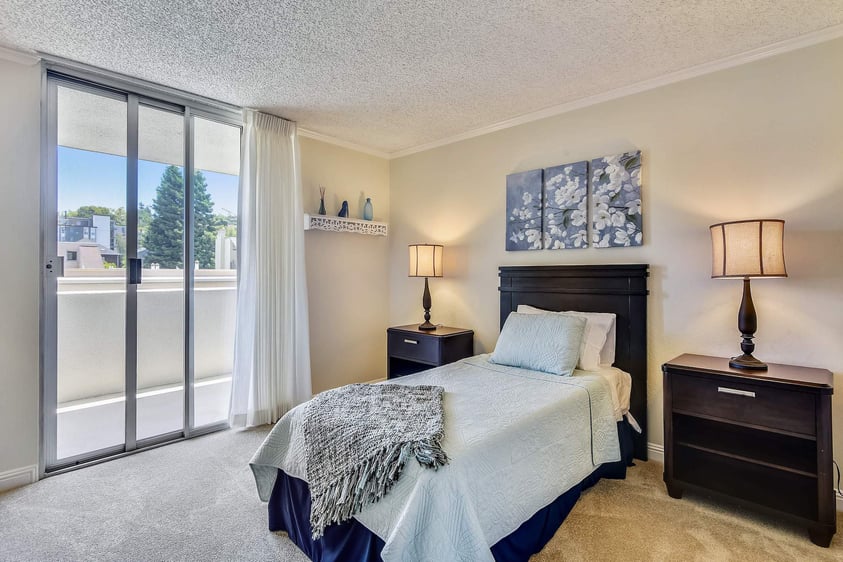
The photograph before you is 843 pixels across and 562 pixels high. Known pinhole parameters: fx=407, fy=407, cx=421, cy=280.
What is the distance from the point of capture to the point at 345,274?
13.4 feet

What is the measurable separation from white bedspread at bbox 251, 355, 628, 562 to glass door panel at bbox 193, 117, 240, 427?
61.4 inches

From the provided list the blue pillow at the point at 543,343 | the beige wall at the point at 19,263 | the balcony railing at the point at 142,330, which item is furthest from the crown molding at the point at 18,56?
the blue pillow at the point at 543,343

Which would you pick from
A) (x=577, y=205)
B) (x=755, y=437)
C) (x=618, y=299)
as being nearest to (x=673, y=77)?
(x=577, y=205)

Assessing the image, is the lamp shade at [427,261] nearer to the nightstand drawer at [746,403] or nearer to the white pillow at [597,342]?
the white pillow at [597,342]

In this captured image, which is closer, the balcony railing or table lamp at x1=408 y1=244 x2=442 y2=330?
the balcony railing

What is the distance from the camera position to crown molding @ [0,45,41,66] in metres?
2.32

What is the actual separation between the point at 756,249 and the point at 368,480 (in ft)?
7.10

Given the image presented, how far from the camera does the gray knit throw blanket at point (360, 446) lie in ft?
4.57

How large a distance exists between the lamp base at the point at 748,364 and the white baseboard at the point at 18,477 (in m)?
4.01

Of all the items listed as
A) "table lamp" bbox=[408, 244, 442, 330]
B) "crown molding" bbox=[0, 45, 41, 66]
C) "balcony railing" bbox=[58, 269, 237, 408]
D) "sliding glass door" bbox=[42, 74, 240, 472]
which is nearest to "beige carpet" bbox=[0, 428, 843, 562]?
"sliding glass door" bbox=[42, 74, 240, 472]

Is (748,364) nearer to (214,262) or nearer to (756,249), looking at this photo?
(756,249)

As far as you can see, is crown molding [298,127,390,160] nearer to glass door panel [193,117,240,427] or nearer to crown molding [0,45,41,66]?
glass door panel [193,117,240,427]

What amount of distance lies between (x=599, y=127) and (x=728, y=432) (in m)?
2.13

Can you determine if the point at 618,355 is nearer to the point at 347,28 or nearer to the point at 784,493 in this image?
the point at 784,493
